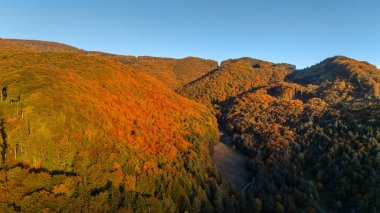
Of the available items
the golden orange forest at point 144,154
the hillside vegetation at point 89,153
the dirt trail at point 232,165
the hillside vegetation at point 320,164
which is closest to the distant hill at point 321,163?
the hillside vegetation at point 320,164

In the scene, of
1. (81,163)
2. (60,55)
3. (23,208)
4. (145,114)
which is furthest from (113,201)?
(60,55)

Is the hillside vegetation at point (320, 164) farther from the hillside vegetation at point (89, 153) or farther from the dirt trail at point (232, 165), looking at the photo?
the hillside vegetation at point (89, 153)

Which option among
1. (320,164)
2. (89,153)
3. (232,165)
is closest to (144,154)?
(89,153)

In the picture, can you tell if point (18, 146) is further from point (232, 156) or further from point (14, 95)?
point (232, 156)

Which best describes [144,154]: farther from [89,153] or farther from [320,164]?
[320,164]

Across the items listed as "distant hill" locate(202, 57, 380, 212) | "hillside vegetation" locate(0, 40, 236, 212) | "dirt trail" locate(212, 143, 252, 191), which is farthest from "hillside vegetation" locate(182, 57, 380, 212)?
"hillside vegetation" locate(0, 40, 236, 212)

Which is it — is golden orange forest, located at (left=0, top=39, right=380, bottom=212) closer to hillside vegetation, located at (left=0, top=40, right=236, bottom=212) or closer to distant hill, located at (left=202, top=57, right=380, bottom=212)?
hillside vegetation, located at (left=0, top=40, right=236, bottom=212)
